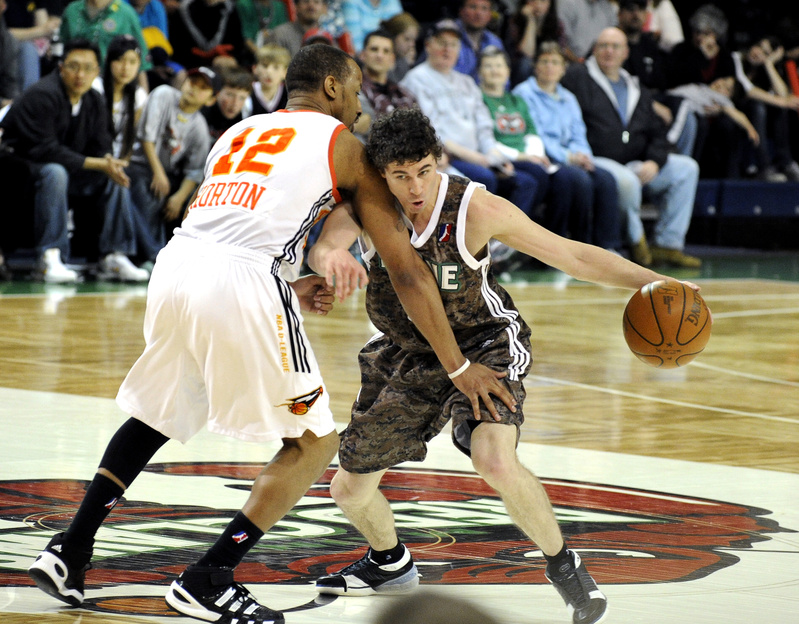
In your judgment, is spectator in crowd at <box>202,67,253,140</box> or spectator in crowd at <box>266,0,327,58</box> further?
spectator in crowd at <box>266,0,327,58</box>

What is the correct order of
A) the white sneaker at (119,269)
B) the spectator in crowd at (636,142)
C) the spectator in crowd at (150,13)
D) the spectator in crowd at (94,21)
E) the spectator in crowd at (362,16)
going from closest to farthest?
the white sneaker at (119,269) < the spectator in crowd at (94,21) < the spectator in crowd at (150,13) < the spectator in crowd at (362,16) < the spectator in crowd at (636,142)

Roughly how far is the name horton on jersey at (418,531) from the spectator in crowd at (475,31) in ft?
28.1

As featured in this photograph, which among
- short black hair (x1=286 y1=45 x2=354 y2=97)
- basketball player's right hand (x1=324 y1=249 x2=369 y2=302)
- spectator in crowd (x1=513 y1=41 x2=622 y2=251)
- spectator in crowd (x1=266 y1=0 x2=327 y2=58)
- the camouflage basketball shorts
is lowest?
spectator in crowd (x1=513 y1=41 x2=622 y2=251)

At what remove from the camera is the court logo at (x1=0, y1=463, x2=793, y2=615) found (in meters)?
3.49

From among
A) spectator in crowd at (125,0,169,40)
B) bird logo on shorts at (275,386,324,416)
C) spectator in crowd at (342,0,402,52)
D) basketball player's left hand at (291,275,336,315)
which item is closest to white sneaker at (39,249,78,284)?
spectator in crowd at (125,0,169,40)

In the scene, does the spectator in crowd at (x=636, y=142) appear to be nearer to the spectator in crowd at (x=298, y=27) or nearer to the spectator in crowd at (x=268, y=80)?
the spectator in crowd at (x=298, y=27)

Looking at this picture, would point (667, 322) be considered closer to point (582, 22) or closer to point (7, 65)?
point (7, 65)

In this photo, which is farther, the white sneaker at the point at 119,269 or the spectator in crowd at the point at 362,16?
the spectator in crowd at the point at 362,16

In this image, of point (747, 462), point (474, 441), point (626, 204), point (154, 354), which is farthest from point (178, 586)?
point (626, 204)

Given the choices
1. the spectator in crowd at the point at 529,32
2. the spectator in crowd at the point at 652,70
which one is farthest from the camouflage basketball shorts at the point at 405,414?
the spectator in crowd at the point at 652,70

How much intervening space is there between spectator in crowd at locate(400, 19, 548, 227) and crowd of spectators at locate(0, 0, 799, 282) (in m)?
0.02

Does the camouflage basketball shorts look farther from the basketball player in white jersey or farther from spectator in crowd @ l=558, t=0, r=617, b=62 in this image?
spectator in crowd @ l=558, t=0, r=617, b=62

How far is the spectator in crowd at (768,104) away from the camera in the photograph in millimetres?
15273

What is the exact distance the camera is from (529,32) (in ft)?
44.6
